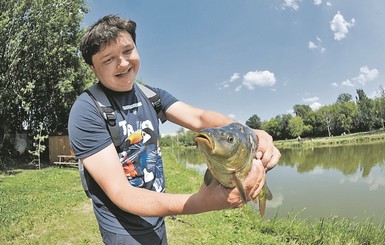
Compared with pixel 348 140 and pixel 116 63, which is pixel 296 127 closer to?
pixel 348 140

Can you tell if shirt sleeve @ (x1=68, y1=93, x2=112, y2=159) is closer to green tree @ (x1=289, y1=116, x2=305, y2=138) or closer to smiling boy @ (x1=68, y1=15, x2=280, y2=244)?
smiling boy @ (x1=68, y1=15, x2=280, y2=244)

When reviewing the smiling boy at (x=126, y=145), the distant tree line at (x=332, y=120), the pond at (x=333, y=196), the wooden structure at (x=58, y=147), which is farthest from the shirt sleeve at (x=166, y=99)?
the distant tree line at (x=332, y=120)

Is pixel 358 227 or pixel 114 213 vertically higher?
pixel 114 213

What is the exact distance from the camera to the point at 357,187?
62.2 feet

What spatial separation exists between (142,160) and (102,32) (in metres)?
0.95

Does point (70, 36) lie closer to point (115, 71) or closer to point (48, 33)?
point (48, 33)

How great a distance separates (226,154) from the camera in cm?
135

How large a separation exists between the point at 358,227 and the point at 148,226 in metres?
7.74

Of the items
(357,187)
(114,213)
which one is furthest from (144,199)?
(357,187)

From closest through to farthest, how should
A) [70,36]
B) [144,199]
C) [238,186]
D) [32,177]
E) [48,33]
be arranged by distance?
1. [238,186]
2. [144,199]
3. [32,177]
4. [48,33]
5. [70,36]

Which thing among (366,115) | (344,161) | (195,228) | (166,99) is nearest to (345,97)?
(366,115)

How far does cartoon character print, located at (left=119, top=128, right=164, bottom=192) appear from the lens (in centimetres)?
228

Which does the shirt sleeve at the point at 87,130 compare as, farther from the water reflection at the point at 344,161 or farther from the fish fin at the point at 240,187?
the water reflection at the point at 344,161

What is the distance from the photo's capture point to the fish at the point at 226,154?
1326 millimetres
